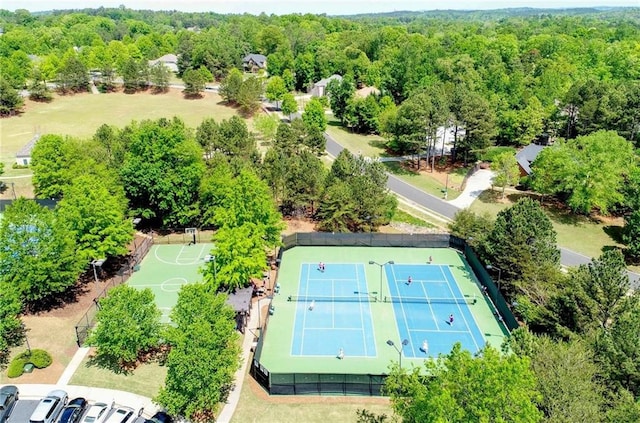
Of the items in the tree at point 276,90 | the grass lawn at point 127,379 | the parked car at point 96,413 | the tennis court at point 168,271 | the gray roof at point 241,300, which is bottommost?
the tennis court at point 168,271

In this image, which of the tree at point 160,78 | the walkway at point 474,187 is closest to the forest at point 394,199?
the tree at point 160,78

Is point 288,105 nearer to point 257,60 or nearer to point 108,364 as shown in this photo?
point 257,60

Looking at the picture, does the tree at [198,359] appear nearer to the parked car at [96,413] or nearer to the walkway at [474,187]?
the parked car at [96,413]

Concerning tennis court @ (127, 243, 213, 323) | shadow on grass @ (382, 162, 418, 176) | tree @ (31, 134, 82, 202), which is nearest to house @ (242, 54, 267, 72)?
shadow on grass @ (382, 162, 418, 176)

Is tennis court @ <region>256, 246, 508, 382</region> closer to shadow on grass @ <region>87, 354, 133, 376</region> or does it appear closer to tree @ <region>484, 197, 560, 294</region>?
tree @ <region>484, 197, 560, 294</region>

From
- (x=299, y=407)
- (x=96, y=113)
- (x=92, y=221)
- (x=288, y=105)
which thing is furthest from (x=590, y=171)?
(x=96, y=113)

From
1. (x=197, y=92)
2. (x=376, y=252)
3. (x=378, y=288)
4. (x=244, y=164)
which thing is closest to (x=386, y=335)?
(x=378, y=288)
